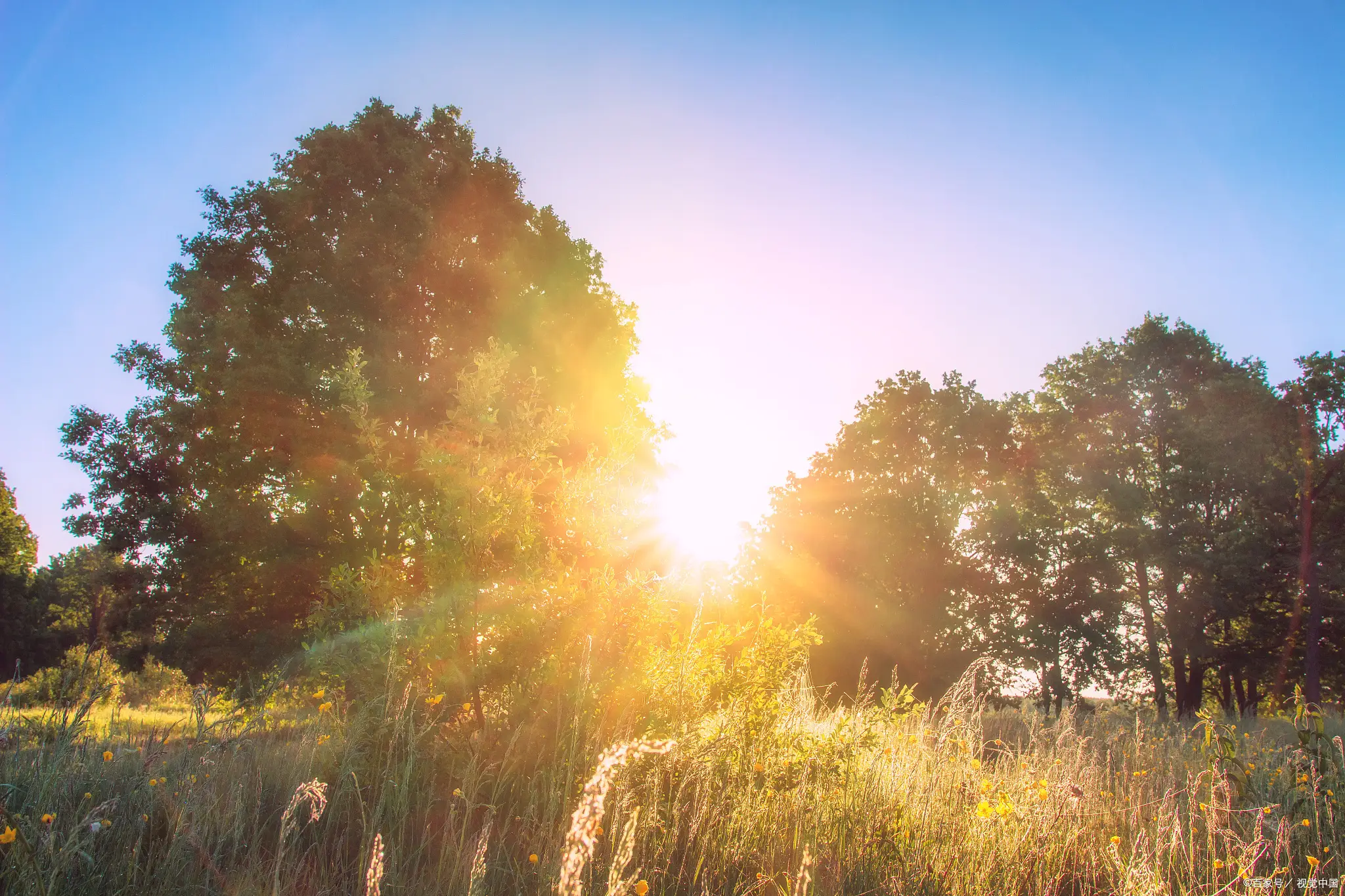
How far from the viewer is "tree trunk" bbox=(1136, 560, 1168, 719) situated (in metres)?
18.3

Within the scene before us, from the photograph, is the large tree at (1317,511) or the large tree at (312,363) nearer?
the large tree at (312,363)

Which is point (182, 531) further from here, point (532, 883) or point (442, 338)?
point (532, 883)

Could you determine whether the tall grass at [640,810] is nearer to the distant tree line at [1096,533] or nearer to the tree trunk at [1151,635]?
the distant tree line at [1096,533]

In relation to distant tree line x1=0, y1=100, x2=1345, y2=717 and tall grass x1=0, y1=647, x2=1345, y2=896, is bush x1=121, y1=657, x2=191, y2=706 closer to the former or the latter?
distant tree line x1=0, y1=100, x2=1345, y2=717

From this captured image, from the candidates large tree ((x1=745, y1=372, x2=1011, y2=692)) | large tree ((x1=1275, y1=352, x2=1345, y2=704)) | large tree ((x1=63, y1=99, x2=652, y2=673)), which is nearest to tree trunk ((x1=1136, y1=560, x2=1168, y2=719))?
large tree ((x1=1275, y1=352, x2=1345, y2=704))

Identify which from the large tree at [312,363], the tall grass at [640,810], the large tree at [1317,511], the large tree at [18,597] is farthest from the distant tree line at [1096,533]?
the large tree at [18,597]

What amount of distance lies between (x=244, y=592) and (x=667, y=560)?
8.75m

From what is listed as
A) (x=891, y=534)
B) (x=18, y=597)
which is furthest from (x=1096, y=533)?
(x=18, y=597)

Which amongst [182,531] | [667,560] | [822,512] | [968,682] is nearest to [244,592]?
[182,531]

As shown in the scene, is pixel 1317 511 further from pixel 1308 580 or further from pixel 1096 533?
pixel 1096 533

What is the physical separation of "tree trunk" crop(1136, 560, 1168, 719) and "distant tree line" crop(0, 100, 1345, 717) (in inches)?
3.9

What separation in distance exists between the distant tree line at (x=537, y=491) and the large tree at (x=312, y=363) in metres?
0.06

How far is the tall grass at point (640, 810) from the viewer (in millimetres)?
2703

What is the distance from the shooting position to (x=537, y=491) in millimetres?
5984
